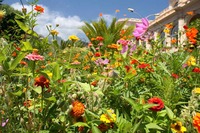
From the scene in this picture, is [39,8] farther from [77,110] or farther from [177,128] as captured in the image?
[177,128]

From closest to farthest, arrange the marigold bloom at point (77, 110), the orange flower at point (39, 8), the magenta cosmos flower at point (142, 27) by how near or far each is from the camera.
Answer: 1. the marigold bloom at point (77, 110)
2. the magenta cosmos flower at point (142, 27)
3. the orange flower at point (39, 8)

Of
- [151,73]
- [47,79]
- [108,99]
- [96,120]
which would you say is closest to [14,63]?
[47,79]

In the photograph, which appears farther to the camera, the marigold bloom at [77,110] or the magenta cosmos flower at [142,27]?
the magenta cosmos flower at [142,27]

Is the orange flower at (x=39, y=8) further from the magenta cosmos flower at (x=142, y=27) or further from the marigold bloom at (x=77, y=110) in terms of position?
the marigold bloom at (x=77, y=110)

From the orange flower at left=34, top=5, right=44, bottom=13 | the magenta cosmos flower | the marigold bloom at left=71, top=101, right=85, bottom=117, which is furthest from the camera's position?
the orange flower at left=34, top=5, right=44, bottom=13

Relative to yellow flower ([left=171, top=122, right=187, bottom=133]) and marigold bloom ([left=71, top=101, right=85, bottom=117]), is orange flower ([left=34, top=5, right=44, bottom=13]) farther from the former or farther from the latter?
yellow flower ([left=171, top=122, right=187, bottom=133])

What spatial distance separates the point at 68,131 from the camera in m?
1.34

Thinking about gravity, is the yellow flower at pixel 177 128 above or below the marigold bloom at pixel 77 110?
below

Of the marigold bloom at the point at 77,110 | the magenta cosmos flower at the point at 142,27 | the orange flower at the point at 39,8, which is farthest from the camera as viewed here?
the orange flower at the point at 39,8

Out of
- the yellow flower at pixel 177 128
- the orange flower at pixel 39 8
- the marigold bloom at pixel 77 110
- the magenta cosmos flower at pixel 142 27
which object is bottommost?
the yellow flower at pixel 177 128

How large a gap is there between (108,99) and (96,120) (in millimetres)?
497

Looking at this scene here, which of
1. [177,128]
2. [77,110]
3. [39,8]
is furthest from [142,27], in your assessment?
[77,110]

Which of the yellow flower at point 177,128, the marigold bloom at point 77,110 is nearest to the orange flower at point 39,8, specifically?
the marigold bloom at point 77,110

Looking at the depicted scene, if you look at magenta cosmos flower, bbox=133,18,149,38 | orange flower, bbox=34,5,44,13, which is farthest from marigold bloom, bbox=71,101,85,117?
orange flower, bbox=34,5,44,13
